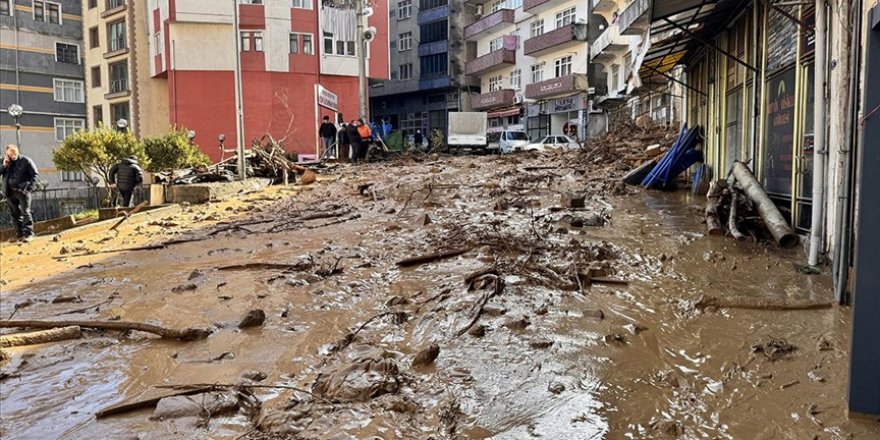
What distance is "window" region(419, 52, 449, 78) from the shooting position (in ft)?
178

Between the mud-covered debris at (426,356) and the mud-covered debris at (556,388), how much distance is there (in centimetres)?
86

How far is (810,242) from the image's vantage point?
627 centimetres

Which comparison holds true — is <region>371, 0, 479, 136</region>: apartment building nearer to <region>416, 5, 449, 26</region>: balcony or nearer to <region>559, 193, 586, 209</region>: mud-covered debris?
<region>416, 5, 449, 26</region>: balcony

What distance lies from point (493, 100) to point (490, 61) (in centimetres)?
341

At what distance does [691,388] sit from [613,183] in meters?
9.83

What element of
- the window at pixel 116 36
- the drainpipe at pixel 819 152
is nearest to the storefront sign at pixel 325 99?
the drainpipe at pixel 819 152

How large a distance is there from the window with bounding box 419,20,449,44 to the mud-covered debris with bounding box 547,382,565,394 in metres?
53.0

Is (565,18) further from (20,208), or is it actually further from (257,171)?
Result: (20,208)

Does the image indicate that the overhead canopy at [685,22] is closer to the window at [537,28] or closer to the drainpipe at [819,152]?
the drainpipe at [819,152]

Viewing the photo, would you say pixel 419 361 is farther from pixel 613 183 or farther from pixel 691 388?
pixel 613 183

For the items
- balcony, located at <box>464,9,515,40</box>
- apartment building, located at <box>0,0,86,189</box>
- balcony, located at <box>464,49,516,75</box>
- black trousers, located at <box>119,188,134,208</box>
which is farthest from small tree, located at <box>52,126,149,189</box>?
balcony, located at <box>464,9,515,40</box>

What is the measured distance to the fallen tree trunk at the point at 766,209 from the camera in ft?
22.6

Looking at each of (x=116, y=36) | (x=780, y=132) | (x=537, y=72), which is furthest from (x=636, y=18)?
(x=116, y=36)

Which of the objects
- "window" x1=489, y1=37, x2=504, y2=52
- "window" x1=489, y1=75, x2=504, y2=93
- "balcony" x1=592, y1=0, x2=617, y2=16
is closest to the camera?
"balcony" x1=592, y1=0, x2=617, y2=16
